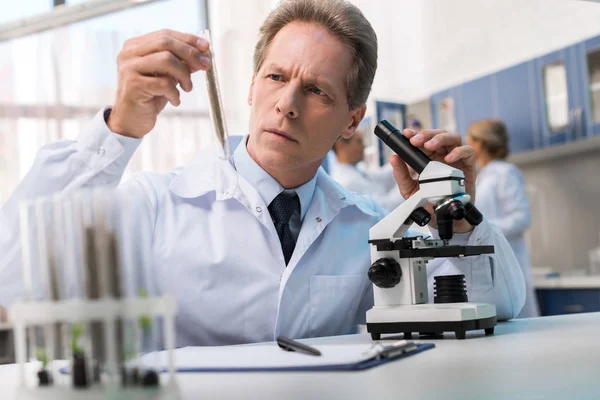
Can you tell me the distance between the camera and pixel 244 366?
0.89m

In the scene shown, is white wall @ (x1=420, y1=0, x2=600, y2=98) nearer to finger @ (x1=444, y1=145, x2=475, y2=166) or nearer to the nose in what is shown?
finger @ (x1=444, y1=145, x2=475, y2=166)

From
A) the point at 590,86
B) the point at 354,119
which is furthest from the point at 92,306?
the point at 590,86

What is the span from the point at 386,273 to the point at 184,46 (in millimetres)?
572

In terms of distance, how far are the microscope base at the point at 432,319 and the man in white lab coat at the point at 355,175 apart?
2923 mm

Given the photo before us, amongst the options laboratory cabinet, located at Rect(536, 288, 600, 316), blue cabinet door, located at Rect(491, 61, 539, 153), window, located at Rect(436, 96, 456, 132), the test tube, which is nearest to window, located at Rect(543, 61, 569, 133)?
blue cabinet door, located at Rect(491, 61, 539, 153)

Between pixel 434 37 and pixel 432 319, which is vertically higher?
pixel 434 37

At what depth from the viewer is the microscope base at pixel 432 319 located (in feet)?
3.90

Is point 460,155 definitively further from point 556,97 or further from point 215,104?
point 556,97

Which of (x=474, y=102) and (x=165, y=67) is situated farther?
(x=474, y=102)

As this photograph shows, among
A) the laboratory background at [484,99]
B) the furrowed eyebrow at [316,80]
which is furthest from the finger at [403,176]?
the laboratory background at [484,99]

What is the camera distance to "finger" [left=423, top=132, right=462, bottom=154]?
4.73ft

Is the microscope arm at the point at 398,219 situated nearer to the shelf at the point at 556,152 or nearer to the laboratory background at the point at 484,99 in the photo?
the laboratory background at the point at 484,99

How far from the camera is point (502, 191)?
4406 millimetres

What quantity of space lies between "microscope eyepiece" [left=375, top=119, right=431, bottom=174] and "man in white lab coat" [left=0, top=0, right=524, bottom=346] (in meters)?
0.05
